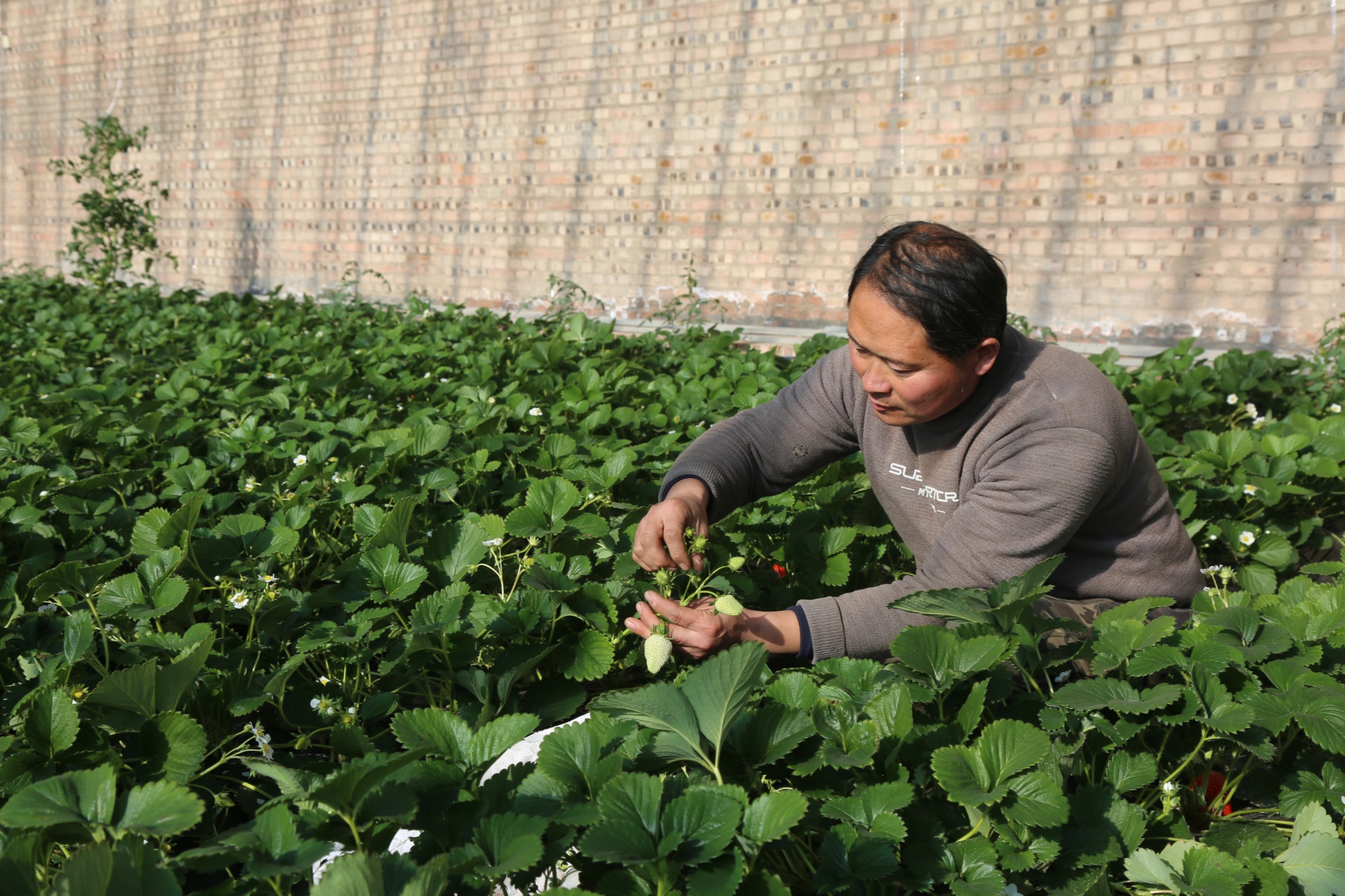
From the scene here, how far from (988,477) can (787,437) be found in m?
0.48

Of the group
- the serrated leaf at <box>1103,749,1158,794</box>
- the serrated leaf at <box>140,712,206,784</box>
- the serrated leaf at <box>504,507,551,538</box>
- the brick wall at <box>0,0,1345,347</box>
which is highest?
the brick wall at <box>0,0,1345,347</box>

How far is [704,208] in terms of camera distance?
7664 mm

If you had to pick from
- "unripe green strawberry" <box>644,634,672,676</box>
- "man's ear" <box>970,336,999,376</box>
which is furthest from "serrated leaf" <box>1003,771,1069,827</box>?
"man's ear" <box>970,336,999,376</box>

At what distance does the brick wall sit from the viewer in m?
5.81

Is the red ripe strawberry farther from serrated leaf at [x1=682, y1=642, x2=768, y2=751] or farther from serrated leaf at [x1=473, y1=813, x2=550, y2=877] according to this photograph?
serrated leaf at [x1=473, y1=813, x2=550, y2=877]

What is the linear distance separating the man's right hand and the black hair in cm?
50

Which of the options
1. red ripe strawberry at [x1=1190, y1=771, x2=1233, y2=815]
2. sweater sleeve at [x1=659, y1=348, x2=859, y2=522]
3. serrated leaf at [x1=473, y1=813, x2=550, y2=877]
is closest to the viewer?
serrated leaf at [x1=473, y1=813, x2=550, y2=877]

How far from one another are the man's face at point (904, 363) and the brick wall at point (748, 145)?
16.9 feet

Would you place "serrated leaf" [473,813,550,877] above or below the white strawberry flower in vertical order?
above

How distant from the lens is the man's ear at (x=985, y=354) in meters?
1.62

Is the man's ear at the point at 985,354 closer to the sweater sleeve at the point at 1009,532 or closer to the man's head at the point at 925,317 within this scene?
the man's head at the point at 925,317

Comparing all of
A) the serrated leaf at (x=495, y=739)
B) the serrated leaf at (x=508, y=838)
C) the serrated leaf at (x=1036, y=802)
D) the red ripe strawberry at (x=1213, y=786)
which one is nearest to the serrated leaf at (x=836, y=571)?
the red ripe strawberry at (x=1213, y=786)

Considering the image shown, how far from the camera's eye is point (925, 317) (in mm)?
1559

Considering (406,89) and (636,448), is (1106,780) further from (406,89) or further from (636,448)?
(406,89)
